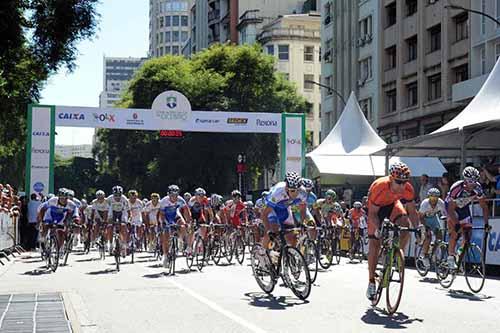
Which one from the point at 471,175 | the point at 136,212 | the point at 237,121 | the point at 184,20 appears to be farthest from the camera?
the point at 184,20

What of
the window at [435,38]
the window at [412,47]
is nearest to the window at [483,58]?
the window at [435,38]

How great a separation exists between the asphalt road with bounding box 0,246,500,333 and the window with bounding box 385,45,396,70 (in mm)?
34039

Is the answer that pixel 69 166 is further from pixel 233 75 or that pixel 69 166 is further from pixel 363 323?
pixel 363 323

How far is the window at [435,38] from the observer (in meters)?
45.9

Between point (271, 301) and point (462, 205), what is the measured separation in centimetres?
411

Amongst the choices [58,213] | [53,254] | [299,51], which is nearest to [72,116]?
[58,213]

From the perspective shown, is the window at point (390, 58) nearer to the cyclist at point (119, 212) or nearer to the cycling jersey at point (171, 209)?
the cyclist at point (119, 212)

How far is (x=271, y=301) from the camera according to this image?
13.0m

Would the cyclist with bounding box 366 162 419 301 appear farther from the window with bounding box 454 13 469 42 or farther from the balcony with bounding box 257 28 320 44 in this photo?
the balcony with bounding box 257 28 320 44

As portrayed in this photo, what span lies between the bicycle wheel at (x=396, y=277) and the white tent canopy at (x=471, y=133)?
10863mm

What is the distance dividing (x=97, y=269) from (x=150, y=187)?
38.4 metres

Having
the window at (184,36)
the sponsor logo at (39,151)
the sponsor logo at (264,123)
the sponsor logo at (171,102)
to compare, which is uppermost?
the window at (184,36)

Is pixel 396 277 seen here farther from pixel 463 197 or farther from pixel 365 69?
pixel 365 69

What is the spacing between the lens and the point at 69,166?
130 metres
